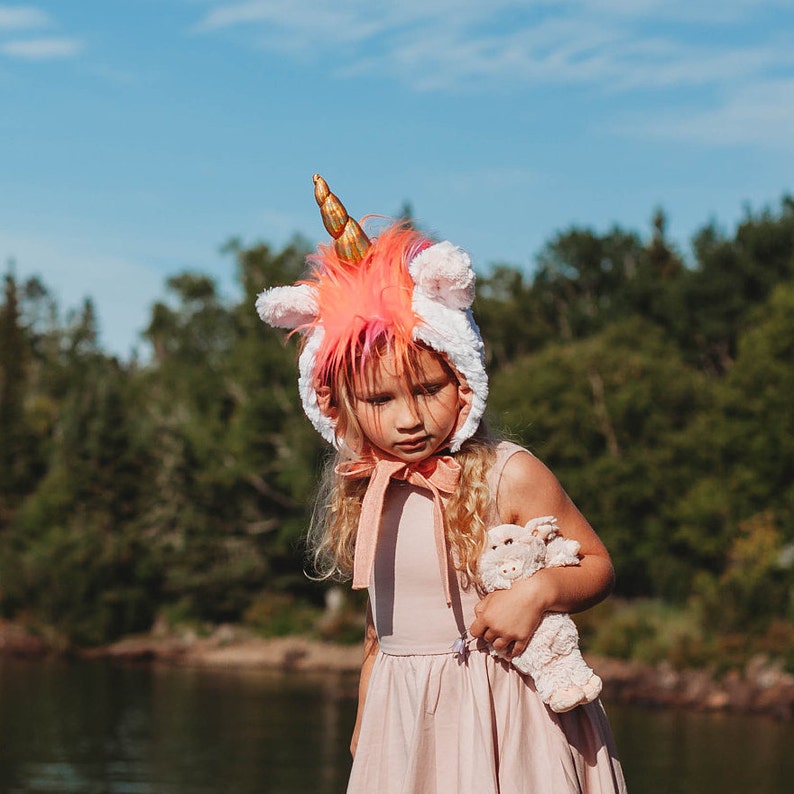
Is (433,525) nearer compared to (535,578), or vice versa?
(535,578)

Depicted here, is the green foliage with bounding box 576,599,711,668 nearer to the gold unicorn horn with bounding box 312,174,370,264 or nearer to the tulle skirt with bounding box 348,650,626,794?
the tulle skirt with bounding box 348,650,626,794

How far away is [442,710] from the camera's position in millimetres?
2807

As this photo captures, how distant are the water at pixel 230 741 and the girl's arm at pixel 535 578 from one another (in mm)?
8532

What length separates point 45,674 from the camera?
22.1 m

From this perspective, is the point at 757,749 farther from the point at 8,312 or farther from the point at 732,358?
the point at 8,312

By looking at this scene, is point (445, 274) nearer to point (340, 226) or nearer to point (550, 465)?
point (340, 226)

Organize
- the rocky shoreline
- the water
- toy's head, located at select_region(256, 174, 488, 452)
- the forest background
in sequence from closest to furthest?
toy's head, located at select_region(256, 174, 488, 452) → the water → the rocky shoreline → the forest background

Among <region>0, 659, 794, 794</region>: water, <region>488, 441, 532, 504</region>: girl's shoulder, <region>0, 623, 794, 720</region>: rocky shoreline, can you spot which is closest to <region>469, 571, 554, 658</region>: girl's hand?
<region>488, 441, 532, 504</region>: girl's shoulder

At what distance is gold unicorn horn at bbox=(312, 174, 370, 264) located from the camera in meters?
2.91

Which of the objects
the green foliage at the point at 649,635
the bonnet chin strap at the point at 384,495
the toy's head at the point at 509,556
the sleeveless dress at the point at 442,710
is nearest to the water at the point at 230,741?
the green foliage at the point at 649,635

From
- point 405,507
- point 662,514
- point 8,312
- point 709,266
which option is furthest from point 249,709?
point 8,312

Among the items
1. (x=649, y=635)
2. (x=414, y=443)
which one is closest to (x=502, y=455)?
(x=414, y=443)

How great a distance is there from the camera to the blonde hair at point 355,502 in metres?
2.81

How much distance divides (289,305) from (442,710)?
909mm
